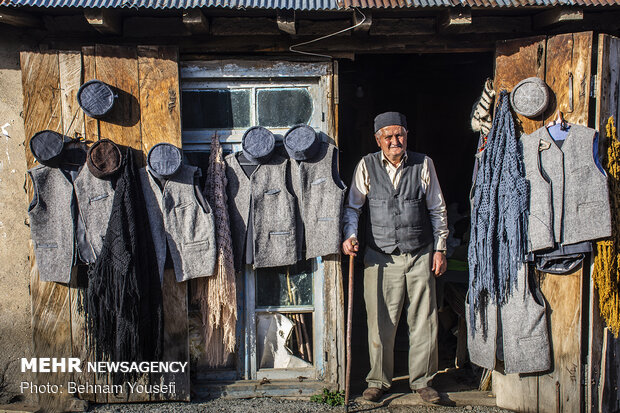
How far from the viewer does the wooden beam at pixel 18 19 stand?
3.32 meters

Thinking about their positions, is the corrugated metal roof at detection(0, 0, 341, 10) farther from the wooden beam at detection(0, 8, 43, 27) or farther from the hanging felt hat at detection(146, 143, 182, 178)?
the hanging felt hat at detection(146, 143, 182, 178)

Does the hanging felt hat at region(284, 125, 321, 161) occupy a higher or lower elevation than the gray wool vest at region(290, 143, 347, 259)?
higher

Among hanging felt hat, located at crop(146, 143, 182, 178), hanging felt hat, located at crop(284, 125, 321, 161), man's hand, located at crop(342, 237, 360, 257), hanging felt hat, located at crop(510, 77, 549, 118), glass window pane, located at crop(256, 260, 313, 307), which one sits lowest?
glass window pane, located at crop(256, 260, 313, 307)

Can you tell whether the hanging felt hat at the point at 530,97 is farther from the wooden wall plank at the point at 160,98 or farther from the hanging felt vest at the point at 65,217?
the hanging felt vest at the point at 65,217

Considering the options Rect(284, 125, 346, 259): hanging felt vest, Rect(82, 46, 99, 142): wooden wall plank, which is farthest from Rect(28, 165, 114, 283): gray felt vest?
Rect(284, 125, 346, 259): hanging felt vest

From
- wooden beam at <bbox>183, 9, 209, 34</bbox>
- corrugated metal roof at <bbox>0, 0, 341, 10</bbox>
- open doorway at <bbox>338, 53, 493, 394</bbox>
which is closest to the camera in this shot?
corrugated metal roof at <bbox>0, 0, 341, 10</bbox>

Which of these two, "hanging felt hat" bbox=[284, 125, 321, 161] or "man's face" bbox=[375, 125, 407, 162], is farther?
"man's face" bbox=[375, 125, 407, 162]

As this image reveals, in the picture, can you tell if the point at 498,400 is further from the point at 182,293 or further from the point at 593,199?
the point at 182,293

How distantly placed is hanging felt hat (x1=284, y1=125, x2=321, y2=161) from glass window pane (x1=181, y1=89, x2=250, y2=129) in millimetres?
408

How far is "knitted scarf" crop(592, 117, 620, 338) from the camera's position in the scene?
3408mm

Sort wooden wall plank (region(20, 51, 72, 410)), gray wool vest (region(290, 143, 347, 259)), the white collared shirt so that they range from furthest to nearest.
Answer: the white collared shirt, gray wool vest (region(290, 143, 347, 259)), wooden wall plank (region(20, 51, 72, 410))

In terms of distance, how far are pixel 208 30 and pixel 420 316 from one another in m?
2.67

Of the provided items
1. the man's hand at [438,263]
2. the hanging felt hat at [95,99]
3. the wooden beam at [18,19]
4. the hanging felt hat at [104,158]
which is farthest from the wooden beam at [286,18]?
the man's hand at [438,263]

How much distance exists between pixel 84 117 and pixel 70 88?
8.9 inches
